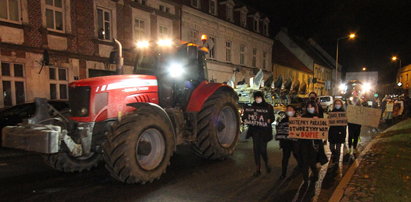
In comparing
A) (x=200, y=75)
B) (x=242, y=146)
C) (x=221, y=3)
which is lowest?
(x=242, y=146)

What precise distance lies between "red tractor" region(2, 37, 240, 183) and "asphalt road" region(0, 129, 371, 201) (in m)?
0.29

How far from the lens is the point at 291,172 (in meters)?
6.38

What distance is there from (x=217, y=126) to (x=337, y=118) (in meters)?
3.15

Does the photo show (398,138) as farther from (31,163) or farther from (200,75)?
(31,163)

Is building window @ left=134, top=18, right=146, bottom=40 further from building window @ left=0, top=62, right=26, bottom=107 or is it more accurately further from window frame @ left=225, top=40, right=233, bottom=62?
window frame @ left=225, top=40, right=233, bottom=62

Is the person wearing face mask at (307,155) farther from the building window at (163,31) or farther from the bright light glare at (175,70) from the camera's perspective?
the building window at (163,31)

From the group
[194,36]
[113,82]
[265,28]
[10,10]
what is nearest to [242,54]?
[265,28]

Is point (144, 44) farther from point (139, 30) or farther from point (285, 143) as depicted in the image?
point (139, 30)

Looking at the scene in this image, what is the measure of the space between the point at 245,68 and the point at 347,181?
23.2 metres

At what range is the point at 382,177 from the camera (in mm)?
5496

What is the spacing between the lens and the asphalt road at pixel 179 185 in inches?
187

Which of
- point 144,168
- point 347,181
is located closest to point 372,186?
point 347,181

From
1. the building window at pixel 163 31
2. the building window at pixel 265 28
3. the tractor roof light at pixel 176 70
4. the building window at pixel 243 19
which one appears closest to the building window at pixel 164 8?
the building window at pixel 163 31

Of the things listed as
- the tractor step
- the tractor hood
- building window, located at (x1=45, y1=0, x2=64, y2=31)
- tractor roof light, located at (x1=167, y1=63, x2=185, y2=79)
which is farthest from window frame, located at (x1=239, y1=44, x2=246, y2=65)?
the tractor step
